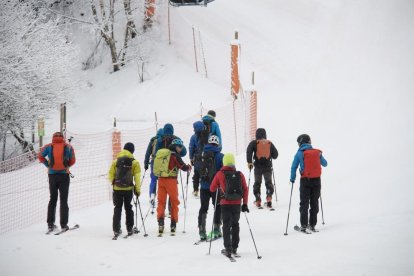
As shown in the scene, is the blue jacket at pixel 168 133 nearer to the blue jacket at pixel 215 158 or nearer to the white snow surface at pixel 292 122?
the blue jacket at pixel 215 158

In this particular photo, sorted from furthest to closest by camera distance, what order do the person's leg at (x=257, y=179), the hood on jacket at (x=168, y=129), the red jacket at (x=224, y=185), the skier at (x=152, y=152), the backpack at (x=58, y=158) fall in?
the person's leg at (x=257, y=179) < the skier at (x=152, y=152) < the hood on jacket at (x=168, y=129) < the backpack at (x=58, y=158) < the red jacket at (x=224, y=185)

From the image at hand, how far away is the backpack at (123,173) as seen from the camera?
7785 mm

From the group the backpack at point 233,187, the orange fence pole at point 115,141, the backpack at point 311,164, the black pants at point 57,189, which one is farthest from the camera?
the orange fence pole at point 115,141

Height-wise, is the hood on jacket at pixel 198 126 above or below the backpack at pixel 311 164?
above

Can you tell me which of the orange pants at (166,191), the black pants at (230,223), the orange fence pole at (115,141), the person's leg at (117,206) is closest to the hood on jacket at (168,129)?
the orange pants at (166,191)

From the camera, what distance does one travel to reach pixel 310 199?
26.3 feet

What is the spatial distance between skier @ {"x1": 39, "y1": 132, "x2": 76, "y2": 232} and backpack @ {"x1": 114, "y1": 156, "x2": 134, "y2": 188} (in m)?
1.18

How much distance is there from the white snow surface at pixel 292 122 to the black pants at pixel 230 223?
259 mm

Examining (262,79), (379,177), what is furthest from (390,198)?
(262,79)


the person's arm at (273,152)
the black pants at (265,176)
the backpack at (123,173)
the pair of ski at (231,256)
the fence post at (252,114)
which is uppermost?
the fence post at (252,114)

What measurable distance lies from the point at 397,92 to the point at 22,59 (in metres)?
16.9

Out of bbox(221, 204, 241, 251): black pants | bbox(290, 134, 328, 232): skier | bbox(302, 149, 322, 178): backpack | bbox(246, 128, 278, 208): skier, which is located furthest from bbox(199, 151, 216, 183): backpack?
bbox(246, 128, 278, 208): skier

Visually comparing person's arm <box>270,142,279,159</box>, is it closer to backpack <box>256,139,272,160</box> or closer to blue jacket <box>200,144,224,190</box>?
backpack <box>256,139,272,160</box>

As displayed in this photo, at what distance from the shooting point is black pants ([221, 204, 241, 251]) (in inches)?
260
